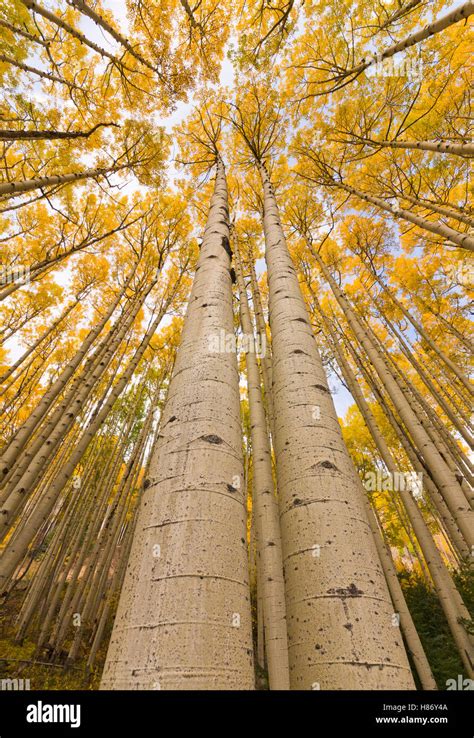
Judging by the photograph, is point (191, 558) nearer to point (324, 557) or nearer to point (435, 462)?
point (324, 557)

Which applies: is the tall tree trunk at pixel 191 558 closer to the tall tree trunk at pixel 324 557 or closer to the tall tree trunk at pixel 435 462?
the tall tree trunk at pixel 324 557

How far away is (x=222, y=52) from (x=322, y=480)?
25.7 ft

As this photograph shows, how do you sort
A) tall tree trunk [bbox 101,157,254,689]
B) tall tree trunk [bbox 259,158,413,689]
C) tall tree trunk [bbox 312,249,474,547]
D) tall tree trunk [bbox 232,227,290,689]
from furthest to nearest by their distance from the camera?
tall tree trunk [bbox 312,249,474,547] → tall tree trunk [bbox 232,227,290,689] → tall tree trunk [bbox 259,158,413,689] → tall tree trunk [bbox 101,157,254,689]

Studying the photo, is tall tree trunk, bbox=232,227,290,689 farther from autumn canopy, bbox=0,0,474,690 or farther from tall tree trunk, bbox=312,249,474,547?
tall tree trunk, bbox=312,249,474,547

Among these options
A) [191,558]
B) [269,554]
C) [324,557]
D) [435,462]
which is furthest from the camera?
[435,462]

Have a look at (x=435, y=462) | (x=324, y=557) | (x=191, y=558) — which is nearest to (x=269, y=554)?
(x=324, y=557)

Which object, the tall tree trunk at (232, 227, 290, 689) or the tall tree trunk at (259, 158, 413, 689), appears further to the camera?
the tall tree trunk at (232, 227, 290, 689)

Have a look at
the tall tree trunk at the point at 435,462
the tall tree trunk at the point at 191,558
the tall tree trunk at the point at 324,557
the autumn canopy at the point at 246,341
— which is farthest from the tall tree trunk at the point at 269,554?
the tall tree trunk at the point at 435,462

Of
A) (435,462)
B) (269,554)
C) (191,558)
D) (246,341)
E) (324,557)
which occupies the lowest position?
(191,558)

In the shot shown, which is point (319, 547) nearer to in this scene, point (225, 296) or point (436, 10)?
point (225, 296)

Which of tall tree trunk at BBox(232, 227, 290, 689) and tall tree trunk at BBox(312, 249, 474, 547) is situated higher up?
tall tree trunk at BBox(312, 249, 474, 547)

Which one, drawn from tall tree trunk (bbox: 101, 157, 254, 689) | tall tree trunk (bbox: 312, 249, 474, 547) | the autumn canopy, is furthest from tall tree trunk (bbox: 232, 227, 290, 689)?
tall tree trunk (bbox: 312, 249, 474, 547)

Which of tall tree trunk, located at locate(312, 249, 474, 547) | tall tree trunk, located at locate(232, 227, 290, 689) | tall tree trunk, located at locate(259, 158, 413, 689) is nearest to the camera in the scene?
tall tree trunk, located at locate(259, 158, 413, 689)
